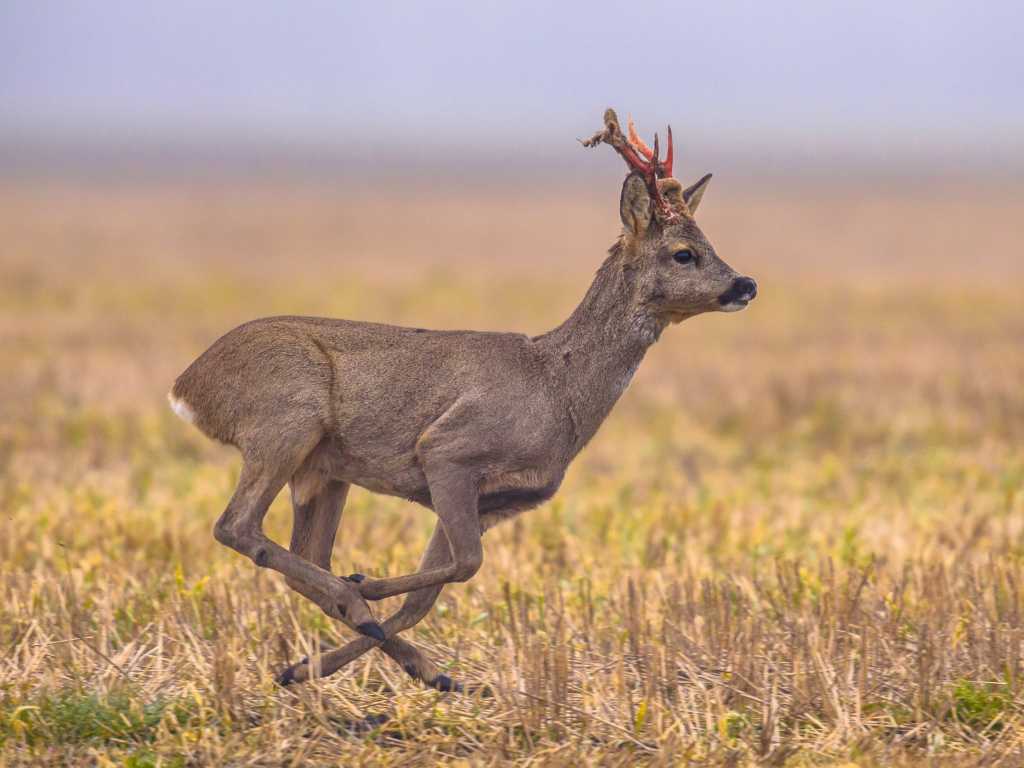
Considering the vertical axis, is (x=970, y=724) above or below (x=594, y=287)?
below

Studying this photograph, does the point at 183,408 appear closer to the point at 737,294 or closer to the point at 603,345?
the point at 603,345

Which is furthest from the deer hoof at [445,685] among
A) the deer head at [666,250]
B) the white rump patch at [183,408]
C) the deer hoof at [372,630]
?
the deer head at [666,250]

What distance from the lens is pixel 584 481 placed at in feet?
46.0

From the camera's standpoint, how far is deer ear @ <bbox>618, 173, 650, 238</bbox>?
24.2 ft

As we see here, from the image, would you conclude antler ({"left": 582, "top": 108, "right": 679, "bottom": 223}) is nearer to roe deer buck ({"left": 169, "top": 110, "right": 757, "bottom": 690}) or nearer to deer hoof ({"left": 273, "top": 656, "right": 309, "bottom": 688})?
roe deer buck ({"left": 169, "top": 110, "right": 757, "bottom": 690})

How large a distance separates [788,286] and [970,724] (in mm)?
28653

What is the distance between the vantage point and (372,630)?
7059 mm

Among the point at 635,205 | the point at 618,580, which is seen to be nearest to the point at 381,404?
the point at 635,205

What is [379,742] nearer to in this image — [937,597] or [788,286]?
[937,597]

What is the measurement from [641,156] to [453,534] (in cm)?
202

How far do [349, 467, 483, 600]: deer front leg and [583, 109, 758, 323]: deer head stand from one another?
129 cm

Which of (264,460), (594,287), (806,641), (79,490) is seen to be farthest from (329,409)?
(79,490)

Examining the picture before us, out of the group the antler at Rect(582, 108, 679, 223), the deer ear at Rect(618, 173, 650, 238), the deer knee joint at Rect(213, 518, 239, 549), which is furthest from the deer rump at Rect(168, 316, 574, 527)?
the antler at Rect(582, 108, 679, 223)

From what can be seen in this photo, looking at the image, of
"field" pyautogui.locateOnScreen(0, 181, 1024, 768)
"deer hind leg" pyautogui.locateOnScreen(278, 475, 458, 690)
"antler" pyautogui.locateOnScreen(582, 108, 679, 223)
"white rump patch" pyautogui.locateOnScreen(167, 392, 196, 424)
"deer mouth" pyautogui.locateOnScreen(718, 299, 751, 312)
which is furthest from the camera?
"deer hind leg" pyautogui.locateOnScreen(278, 475, 458, 690)
